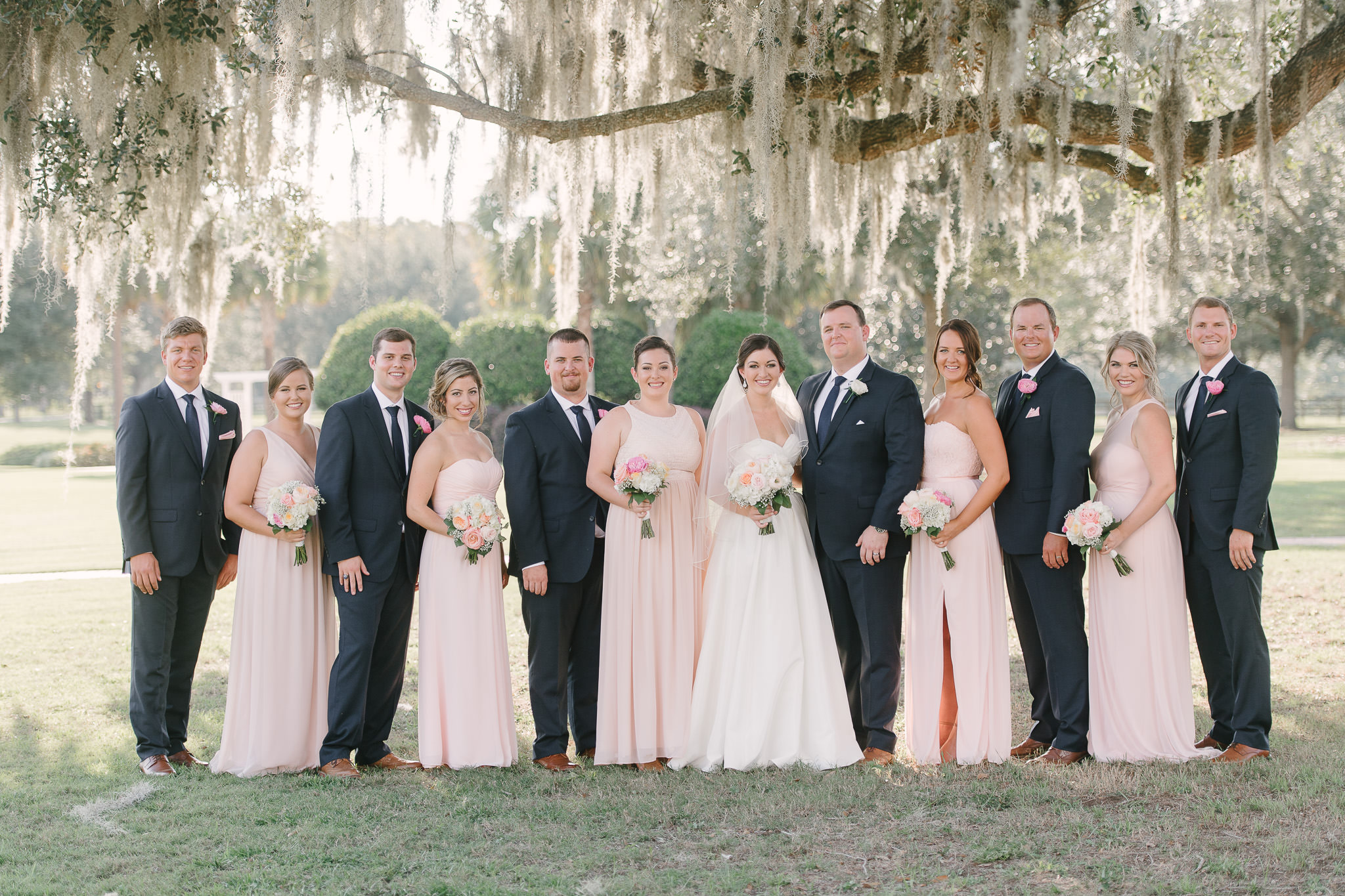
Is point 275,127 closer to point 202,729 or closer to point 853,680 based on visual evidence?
point 202,729

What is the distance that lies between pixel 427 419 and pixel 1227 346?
12.8 ft

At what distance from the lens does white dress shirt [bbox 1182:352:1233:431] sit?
506 centimetres

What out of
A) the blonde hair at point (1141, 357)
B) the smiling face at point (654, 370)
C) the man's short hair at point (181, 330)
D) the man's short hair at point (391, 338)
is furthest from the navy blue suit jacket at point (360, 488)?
the blonde hair at point (1141, 357)

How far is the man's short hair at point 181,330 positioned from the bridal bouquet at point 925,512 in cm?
347

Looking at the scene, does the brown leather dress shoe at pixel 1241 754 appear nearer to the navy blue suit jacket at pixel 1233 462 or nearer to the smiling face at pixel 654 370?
the navy blue suit jacket at pixel 1233 462

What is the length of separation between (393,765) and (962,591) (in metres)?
2.81

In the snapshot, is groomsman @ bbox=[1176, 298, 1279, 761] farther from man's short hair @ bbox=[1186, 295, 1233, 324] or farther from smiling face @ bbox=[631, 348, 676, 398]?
smiling face @ bbox=[631, 348, 676, 398]

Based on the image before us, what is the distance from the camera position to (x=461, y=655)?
5066 millimetres

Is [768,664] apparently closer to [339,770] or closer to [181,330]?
[339,770]

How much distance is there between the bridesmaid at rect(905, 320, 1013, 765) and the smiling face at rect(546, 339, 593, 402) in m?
1.69

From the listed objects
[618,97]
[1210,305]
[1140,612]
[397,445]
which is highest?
[618,97]

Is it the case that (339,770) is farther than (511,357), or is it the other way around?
(511,357)

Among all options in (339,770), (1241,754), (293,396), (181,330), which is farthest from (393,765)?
(1241,754)

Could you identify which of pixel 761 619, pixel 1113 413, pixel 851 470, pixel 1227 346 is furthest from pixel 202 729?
pixel 1227 346
